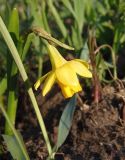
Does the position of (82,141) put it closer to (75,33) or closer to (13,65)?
(13,65)

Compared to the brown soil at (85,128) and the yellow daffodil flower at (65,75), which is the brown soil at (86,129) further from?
the yellow daffodil flower at (65,75)

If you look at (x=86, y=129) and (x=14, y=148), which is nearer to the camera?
(x=14, y=148)

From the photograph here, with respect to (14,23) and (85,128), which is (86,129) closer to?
(85,128)

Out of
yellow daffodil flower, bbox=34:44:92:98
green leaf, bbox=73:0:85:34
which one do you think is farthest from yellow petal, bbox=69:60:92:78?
green leaf, bbox=73:0:85:34

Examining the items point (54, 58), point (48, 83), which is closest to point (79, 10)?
point (54, 58)

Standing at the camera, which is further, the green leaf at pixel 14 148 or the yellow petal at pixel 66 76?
the green leaf at pixel 14 148

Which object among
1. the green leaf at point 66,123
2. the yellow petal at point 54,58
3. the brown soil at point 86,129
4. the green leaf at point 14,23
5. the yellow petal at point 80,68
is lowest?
the brown soil at point 86,129

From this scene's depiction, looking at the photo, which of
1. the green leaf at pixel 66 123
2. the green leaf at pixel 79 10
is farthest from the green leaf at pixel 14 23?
the green leaf at pixel 79 10
